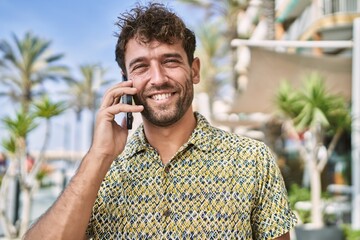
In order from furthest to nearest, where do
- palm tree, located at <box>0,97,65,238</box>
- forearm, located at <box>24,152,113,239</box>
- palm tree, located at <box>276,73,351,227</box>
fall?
palm tree, located at <box>276,73,351,227</box>, palm tree, located at <box>0,97,65,238</box>, forearm, located at <box>24,152,113,239</box>

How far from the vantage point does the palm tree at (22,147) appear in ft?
26.3

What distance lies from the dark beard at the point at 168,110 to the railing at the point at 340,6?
62.6 feet

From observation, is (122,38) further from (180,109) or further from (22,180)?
(22,180)

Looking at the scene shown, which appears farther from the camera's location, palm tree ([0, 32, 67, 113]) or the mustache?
palm tree ([0, 32, 67, 113])

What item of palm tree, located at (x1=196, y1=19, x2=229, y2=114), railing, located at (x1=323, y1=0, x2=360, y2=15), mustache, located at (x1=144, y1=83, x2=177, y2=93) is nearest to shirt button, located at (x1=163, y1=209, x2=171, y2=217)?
mustache, located at (x1=144, y1=83, x2=177, y2=93)

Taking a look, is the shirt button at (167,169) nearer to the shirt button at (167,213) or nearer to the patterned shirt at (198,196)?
the patterned shirt at (198,196)

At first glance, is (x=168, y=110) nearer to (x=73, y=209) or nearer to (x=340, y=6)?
(x=73, y=209)

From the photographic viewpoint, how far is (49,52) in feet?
115

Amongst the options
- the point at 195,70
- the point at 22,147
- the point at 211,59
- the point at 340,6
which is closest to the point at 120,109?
the point at 195,70

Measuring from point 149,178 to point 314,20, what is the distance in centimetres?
1972

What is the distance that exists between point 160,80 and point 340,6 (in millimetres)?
19519

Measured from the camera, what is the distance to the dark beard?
68.2 inches

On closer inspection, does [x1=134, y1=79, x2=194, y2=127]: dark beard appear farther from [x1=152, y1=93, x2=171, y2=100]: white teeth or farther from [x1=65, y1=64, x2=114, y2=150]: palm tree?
[x1=65, y1=64, x2=114, y2=150]: palm tree

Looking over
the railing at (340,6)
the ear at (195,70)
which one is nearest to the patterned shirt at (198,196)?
the ear at (195,70)
